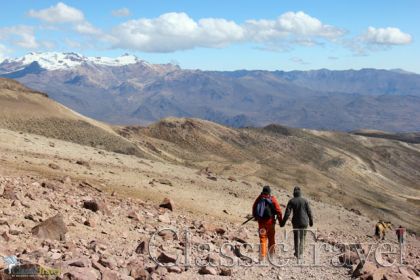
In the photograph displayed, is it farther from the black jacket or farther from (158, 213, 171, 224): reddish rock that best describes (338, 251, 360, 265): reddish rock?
(158, 213, 171, 224): reddish rock

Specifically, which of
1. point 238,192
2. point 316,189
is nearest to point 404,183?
point 316,189

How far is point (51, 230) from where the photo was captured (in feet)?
41.4

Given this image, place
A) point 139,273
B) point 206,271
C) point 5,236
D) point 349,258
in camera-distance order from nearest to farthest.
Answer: point 139,273 → point 5,236 → point 206,271 → point 349,258

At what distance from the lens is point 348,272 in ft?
45.3

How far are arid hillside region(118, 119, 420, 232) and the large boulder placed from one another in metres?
45.3

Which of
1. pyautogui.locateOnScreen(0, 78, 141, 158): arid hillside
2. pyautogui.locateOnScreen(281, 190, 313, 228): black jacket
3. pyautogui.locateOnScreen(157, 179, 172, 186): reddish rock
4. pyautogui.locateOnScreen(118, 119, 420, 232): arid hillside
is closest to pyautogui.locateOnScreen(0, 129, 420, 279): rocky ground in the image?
pyautogui.locateOnScreen(281, 190, 313, 228): black jacket

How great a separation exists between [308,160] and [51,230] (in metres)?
100

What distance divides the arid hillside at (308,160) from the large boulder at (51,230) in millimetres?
45260

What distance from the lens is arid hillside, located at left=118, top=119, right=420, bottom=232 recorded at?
69875mm

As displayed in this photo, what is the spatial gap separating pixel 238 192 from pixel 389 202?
51395 millimetres

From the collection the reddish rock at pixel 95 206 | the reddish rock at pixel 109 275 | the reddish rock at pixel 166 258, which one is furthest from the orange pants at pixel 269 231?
the reddish rock at pixel 109 275

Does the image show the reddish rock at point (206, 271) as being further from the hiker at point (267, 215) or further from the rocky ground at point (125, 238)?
the hiker at point (267, 215)

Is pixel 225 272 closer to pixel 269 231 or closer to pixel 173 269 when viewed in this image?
pixel 173 269

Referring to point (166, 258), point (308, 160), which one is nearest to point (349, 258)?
point (166, 258)
